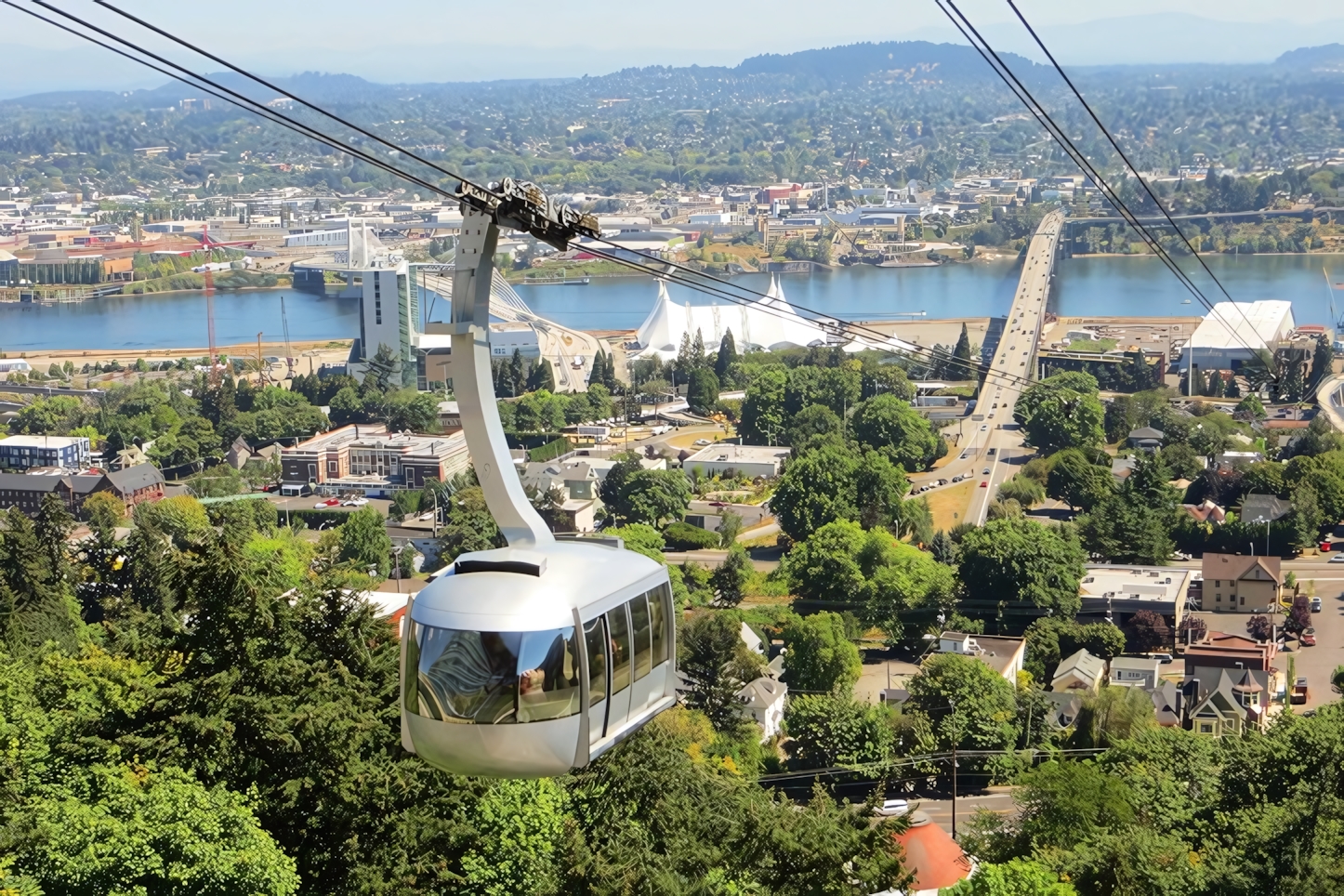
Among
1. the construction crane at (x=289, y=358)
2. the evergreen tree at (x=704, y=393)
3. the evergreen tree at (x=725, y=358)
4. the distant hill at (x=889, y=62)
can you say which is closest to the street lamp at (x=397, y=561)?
the evergreen tree at (x=704, y=393)

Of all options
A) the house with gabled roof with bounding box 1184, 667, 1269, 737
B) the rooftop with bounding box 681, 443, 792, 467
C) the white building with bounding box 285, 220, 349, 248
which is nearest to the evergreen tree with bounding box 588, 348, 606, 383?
the rooftop with bounding box 681, 443, 792, 467

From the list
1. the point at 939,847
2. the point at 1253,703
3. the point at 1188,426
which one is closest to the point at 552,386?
the point at 1188,426

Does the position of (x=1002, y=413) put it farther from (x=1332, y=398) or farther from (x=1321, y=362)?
(x=1321, y=362)

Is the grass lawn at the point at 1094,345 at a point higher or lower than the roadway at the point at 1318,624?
lower

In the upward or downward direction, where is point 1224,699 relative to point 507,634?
downward

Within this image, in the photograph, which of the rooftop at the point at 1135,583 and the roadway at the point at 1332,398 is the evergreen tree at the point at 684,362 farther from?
the rooftop at the point at 1135,583

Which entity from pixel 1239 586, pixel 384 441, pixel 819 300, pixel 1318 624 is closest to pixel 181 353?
pixel 384 441
